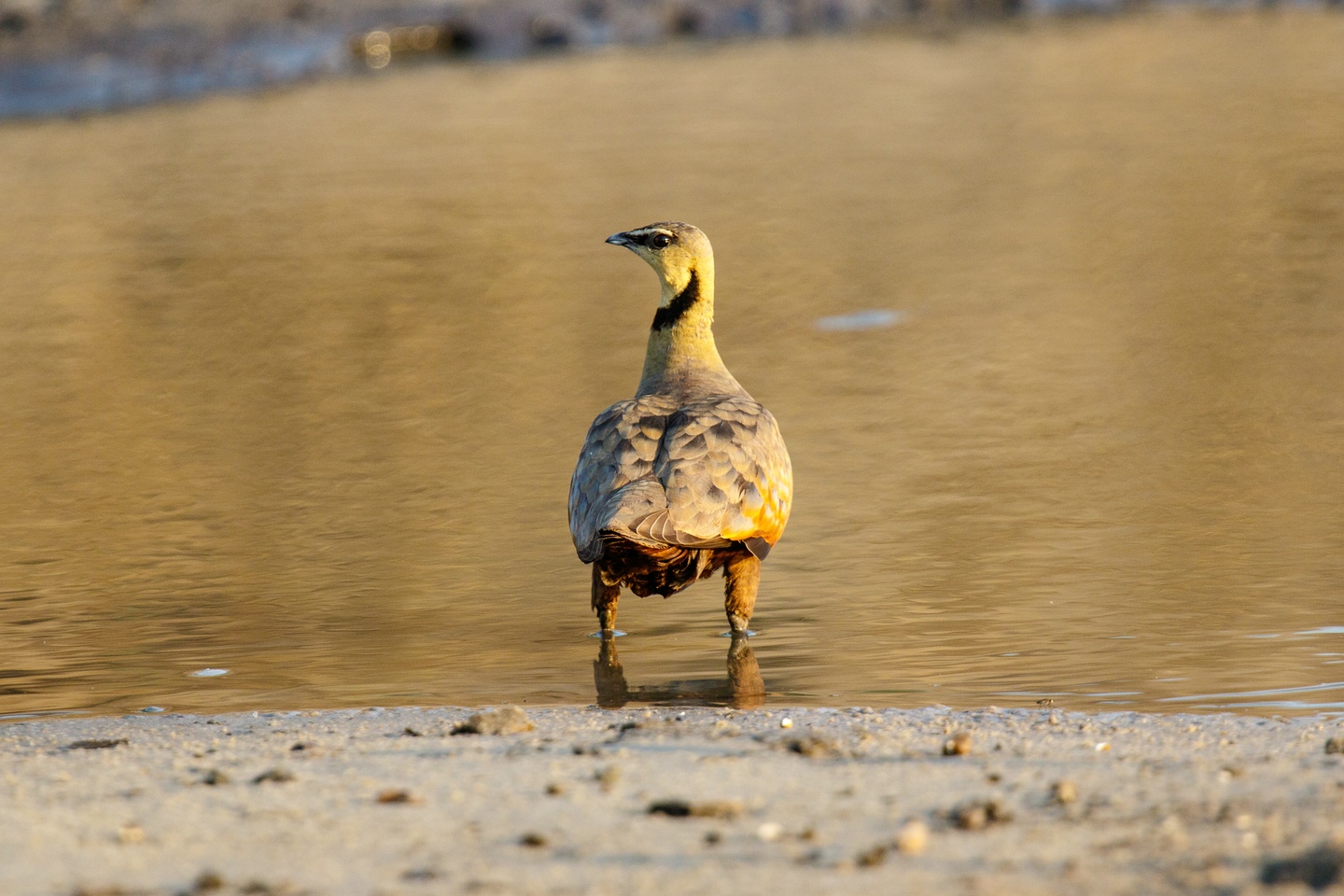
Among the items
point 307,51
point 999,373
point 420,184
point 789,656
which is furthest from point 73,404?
point 307,51

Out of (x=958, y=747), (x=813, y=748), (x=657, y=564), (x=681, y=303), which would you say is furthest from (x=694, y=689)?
(x=681, y=303)

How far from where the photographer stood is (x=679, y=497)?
739 centimetres

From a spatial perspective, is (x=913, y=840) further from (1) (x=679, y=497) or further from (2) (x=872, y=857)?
(1) (x=679, y=497)

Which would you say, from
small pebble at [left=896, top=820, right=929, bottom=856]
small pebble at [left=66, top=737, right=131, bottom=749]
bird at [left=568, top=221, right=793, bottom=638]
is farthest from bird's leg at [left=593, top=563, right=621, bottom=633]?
small pebble at [left=896, top=820, right=929, bottom=856]

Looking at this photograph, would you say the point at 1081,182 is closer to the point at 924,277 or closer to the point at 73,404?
the point at 924,277

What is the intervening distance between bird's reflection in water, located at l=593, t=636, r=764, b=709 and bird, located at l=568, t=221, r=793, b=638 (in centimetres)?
39

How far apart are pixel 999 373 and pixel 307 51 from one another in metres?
22.6

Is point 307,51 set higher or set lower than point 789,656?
higher

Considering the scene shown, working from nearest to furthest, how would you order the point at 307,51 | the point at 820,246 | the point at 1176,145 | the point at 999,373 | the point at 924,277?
the point at 999,373, the point at 924,277, the point at 820,246, the point at 1176,145, the point at 307,51

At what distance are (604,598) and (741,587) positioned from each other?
558mm

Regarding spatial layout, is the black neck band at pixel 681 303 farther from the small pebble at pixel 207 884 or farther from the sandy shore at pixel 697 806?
the small pebble at pixel 207 884

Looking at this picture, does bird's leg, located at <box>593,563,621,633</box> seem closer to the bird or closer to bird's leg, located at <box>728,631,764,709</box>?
the bird

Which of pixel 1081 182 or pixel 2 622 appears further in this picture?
pixel 1081 182

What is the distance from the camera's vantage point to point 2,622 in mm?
8523
